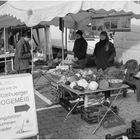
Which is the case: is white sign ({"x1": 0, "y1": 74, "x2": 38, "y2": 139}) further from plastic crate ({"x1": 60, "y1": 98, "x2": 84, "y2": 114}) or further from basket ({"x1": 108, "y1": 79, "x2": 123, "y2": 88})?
plastic crate ({"x1": 60, "y1": 98, "x2": 84, "y2": 114})

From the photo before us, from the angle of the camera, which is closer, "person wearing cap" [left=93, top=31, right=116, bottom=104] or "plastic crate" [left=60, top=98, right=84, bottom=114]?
"plastic crate" [left=60, top=98, right=84, bottom=114]

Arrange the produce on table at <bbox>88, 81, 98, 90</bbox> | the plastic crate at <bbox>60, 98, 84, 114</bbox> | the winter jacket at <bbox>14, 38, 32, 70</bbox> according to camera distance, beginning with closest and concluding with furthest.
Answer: the produce on table at <bbox>88, 81, 98, 90</bbox> → the plastic crate at <bbox>60, 98, 84, 114</bbox> → the winter jacket at <bbox>14, 38, 32, 70</bbox>

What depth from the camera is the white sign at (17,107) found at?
4.01 meters

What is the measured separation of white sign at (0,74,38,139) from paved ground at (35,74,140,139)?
107cm

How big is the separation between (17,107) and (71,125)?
181 cm

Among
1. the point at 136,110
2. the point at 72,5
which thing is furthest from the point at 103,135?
the point at 72,5

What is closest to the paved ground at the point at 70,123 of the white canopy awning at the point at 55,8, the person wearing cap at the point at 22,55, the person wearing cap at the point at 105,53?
the person wearing cap at the point at 105,53

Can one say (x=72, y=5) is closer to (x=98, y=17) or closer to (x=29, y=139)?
(x=29, y=139)

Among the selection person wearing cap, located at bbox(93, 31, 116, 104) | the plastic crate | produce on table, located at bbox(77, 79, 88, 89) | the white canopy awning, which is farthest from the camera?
person wearing cap, located at bbox(93, 31, 116, 104)

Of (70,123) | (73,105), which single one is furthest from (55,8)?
(70,123)

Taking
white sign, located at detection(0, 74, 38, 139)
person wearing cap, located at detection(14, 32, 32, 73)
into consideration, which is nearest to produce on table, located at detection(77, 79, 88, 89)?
white sign, located at detection(0, 74, 38, 139)

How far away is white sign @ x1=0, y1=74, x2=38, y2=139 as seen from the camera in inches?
158

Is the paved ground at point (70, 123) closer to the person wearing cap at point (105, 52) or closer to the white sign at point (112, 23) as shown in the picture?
the person wearing cap at point (105, 52)

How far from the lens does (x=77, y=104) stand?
20.5 ft
